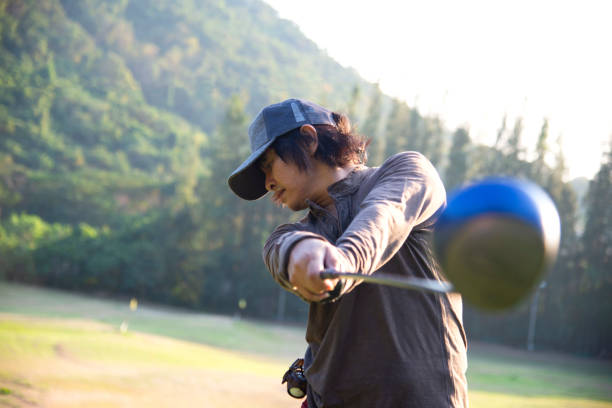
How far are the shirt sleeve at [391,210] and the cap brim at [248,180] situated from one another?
0.56m

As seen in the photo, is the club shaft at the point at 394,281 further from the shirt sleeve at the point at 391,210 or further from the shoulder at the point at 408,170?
the shoulder at the point at 408,170

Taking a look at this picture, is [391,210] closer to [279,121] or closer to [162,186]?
[279,121]

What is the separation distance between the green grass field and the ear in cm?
845

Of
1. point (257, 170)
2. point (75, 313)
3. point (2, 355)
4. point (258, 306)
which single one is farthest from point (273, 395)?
point (258, 306)

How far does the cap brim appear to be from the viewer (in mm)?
2404

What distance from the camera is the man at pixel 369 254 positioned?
180 cm

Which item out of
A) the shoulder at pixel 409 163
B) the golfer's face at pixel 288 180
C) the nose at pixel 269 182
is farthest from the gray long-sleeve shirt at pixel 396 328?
the nose at pixel 269 182

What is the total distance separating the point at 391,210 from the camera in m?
1.70

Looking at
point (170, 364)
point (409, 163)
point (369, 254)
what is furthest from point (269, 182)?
point (170, 364)

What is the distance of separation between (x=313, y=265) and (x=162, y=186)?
2358 inches

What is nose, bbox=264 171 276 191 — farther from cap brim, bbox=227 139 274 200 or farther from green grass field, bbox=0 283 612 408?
green grass field, bbox=0 283 612 408

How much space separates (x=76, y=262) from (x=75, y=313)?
1406 cm

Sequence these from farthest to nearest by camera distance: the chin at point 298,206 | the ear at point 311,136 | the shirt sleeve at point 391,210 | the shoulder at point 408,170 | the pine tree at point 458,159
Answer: the pine tree at point 458,159
the chin at point 298,206
the ear at point 311,136
the shoulder at point 408,170
the shirt sleeve at point 391,210

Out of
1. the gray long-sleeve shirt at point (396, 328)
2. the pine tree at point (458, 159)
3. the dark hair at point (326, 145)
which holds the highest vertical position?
the pine tree at point (458, 159)
